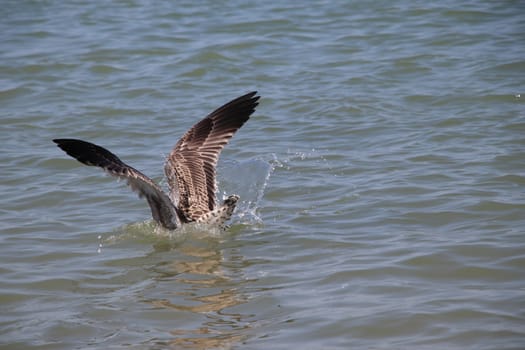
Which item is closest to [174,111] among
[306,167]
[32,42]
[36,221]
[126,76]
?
[126,76]

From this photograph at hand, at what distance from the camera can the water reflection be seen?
5.12 metres

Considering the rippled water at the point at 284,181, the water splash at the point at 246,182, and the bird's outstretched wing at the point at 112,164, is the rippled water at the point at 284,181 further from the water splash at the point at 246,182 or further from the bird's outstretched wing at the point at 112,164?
the bird's outstretched wing at the point at 112,164

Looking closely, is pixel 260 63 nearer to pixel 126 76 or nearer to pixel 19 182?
pixel 126 76

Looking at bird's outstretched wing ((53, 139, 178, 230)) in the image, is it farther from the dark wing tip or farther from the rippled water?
the rippled water

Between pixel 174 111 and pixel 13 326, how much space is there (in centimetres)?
554

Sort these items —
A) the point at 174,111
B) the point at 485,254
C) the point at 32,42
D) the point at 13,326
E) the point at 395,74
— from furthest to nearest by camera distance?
the point at 32,42 → the point at 395,74 → the point at 174,111 → the point at 485,254 → the point at 13,326

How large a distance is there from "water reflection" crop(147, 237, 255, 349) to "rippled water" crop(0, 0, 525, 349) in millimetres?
20

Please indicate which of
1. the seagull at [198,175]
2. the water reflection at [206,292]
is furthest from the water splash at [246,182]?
the water reflection at [206,292]

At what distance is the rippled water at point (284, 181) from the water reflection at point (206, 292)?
0.07 ft

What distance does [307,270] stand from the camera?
20.1ft

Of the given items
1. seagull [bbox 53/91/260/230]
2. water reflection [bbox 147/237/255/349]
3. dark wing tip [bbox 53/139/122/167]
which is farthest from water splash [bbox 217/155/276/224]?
dark wing tip [bbox 53/139/122/167]

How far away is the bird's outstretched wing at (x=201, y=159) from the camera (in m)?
7.39

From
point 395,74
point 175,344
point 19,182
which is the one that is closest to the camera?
point 175,344

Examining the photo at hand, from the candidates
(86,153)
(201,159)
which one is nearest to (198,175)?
(201,159)
